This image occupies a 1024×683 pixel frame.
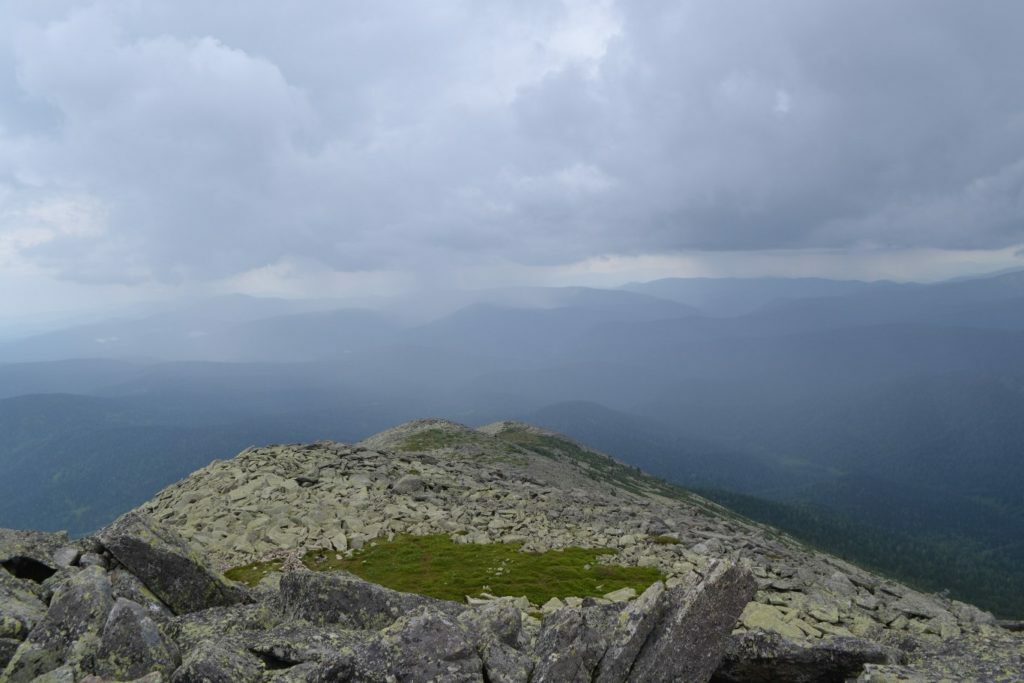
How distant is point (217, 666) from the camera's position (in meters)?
12.0

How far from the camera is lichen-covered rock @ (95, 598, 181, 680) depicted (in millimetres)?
12617

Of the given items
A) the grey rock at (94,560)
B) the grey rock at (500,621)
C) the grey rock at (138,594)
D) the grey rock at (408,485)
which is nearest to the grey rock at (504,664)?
the grey rock at (500,621)

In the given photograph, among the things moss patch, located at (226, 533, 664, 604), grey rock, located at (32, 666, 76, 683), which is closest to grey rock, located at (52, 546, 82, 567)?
grey rock, located at (32, 666, 76, 683)

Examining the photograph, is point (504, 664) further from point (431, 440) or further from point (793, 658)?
point (431, 440)

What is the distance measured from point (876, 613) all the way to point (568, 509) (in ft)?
85.4

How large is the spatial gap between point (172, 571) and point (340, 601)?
6555mm

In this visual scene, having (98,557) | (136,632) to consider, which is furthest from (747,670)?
(98,557)

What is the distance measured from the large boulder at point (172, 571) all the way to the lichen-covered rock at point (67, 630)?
348cm

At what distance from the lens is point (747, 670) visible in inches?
542

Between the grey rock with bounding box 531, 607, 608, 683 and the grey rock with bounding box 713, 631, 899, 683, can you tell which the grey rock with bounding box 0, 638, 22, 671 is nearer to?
the grey rock with bounding box 531, 607, 608, 683

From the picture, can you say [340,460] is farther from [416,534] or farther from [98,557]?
[98,557]

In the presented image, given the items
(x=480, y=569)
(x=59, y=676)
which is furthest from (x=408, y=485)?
(x=59, y=676)

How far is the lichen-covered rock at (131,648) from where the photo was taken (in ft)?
41.4

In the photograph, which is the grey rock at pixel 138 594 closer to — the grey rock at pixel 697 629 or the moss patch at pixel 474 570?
the grey rock at pixel 697 629
